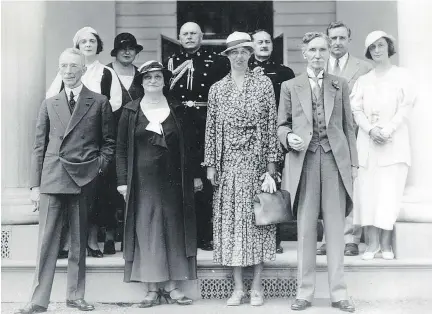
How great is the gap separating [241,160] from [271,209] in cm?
46

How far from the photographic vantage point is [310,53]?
16.1 feet

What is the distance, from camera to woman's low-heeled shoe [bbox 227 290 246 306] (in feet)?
16.4

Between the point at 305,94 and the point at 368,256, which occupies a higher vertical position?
the point at 305,94

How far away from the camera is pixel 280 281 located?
532cm

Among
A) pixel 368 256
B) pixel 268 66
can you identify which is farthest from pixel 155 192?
pixel 368 256

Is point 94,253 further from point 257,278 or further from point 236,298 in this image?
point 257,278

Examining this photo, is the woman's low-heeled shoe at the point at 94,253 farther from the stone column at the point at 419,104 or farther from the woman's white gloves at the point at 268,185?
the stone column at the point at 419,104

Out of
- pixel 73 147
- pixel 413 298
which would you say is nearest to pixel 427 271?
pixel 413 298

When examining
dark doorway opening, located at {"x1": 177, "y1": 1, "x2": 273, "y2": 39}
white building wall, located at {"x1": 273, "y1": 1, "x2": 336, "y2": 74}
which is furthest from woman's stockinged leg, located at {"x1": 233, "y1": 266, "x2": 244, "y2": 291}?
dark doorway opening, located at {"x1": 177, "y1": 1, "x2": 273, "y2": 39}

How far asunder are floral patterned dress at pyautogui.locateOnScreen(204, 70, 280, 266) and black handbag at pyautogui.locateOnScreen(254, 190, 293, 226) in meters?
0.10

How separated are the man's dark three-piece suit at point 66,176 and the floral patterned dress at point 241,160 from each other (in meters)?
0.90

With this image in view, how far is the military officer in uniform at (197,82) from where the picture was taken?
18.8 ft

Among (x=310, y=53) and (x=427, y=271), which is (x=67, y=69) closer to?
(x=310, y=53)

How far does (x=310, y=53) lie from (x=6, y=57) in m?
2.85
